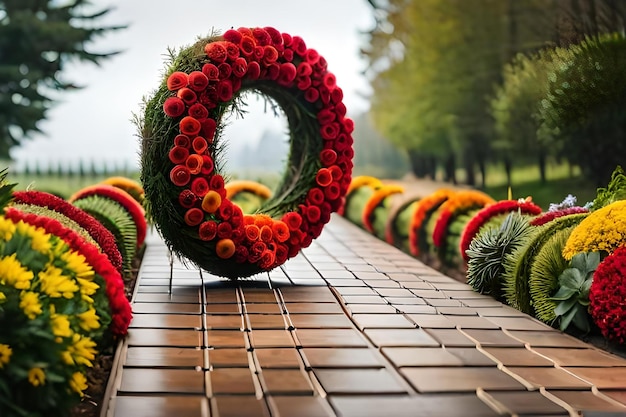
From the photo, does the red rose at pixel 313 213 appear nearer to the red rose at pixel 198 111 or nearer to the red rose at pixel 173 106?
the red rose at pixel 198 111

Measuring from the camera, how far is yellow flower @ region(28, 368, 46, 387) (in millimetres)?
2111

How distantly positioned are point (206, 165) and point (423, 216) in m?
2.79

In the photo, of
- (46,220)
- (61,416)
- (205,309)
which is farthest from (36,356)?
(205,309)

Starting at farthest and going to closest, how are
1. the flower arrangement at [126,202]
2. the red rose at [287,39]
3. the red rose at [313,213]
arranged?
the flower arrangement at [126,202] → the red rose at [313,213] → the red rose at [287,39]

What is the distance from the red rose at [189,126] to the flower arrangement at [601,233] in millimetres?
2049

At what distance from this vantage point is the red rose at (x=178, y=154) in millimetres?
3931

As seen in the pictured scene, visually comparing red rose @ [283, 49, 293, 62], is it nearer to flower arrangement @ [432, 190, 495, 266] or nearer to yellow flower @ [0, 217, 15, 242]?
flower arrangement @ [432, 190, 495, 266]

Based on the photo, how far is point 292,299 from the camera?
3902 mm

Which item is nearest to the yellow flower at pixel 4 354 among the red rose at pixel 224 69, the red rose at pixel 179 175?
the red rose at pixel 179 175

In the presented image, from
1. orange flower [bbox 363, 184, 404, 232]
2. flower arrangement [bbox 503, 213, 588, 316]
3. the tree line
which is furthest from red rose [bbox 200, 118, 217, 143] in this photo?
orange flower [bbox 363, 184, 404, 232]

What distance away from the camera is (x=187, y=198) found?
399cm

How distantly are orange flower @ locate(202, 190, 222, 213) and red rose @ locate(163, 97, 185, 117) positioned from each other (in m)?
0.48

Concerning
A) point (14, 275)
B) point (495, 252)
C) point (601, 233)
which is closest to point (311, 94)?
point (495, 252)

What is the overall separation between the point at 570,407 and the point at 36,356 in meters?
1.74
